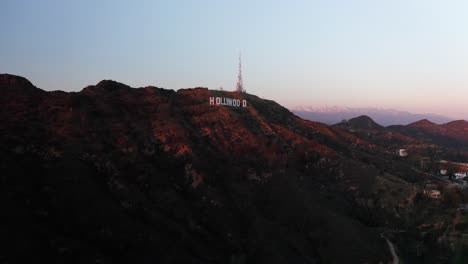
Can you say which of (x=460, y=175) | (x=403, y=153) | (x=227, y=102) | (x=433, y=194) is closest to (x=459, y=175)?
(x=460, y=175)

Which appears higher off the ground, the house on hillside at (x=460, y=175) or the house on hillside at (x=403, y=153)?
the house on hillside at (x=403, y=153)

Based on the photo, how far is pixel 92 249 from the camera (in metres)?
41.2

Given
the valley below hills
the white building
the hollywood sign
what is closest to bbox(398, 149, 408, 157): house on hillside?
the white building

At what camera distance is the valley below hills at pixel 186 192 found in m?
44.9

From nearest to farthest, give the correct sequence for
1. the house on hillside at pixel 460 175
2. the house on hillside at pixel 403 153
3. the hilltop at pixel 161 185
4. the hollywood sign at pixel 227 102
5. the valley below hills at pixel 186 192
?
1. the hilltop at pixel 161 185
2. the valley below hills at pixel 186 192
3. the hollywood sign at pixel 227 102
4. the house on hillside at pixel 460 175
5. the house on hillside at pixel 403 153

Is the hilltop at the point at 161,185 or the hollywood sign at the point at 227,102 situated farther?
the hollywood sign at the point at 227,102

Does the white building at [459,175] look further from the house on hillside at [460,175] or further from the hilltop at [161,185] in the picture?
the hilltop at [161,185]

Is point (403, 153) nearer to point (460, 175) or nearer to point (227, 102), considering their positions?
point (460, 175)

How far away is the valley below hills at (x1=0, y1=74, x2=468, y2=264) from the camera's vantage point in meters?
44.9

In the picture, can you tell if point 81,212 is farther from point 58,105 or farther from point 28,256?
point 58,105

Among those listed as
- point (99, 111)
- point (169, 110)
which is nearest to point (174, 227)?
point (99, 111)

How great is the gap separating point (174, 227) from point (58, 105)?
33.8m

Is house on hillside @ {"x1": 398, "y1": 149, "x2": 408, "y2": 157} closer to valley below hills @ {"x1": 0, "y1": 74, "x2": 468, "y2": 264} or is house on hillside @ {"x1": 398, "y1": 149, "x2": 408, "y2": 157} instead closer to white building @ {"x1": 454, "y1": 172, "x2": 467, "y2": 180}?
white building @ {"x1": 454, "y1": 172, "x2": 467, "y2": 180}

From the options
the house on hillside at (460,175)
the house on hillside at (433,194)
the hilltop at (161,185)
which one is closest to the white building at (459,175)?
the house on hillside at (460,175)
